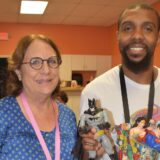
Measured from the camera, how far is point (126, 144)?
1.30m

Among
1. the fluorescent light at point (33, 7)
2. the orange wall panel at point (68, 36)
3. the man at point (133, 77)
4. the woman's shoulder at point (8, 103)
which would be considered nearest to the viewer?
the woman's shoulder at point (8, 103)

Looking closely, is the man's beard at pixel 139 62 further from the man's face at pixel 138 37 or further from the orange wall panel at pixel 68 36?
the orange wall panel at pixel 68 36

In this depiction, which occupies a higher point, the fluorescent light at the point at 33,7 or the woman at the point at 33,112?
the fluorescent light at the point at 33,7

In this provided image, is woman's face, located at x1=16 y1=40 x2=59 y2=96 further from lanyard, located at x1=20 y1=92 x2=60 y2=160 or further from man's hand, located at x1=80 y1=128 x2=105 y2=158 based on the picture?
man's hand, located at x1=80 y1=128 x2=105 y2=158

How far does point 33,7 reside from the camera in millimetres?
5887

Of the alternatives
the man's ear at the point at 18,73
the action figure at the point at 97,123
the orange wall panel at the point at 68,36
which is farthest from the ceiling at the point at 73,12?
the action figure at the point at 97,123

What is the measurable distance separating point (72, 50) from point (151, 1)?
309 cm

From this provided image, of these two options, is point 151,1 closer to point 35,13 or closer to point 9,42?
point 35,13

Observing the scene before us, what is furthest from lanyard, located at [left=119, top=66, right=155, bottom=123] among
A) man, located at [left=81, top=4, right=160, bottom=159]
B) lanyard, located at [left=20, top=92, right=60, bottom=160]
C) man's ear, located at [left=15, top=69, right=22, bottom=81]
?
man's ear, located at [left=15, top=69, right=22, bottom=81]

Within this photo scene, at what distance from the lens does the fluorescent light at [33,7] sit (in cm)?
546

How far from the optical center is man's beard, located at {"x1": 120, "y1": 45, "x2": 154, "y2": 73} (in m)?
1.59

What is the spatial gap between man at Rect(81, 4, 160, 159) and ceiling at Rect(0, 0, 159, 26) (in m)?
3.98

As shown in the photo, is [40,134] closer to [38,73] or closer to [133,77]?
[38,73]

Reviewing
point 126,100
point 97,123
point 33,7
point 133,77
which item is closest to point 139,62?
point 133,77
